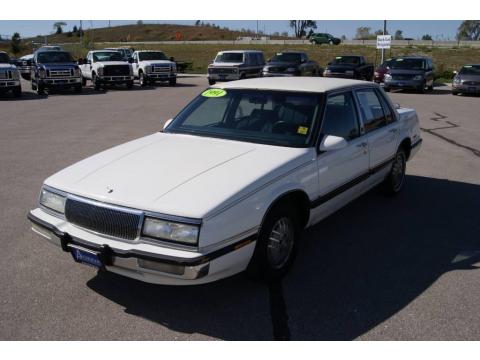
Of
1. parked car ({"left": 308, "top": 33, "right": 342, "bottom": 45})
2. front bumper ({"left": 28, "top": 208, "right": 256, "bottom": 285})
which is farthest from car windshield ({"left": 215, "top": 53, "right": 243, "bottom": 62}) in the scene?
parked car ({"left": 308, "top": 33, "right": 342, "bottom": 45})

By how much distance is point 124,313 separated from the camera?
11.9ft

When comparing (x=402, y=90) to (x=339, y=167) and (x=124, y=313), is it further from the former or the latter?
(x=124, y=313)

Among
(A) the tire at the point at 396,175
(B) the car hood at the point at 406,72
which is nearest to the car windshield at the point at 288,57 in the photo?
(B) the car hood at the point at 406,72

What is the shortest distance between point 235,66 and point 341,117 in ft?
66.7

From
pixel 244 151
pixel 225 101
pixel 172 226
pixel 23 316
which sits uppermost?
pixel 225 101

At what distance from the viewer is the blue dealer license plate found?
3.51 meters

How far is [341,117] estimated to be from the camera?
4.98 meters

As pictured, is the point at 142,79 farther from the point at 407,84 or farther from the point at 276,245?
the point at 276,245

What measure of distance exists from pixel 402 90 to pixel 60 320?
2273 centimetres

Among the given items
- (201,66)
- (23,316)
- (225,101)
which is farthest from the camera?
(201,66)

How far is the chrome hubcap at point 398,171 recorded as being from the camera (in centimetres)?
635

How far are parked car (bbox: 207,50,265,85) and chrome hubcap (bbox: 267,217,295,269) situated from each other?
2122 centimetres

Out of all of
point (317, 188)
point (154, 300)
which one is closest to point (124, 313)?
point (154, 300)

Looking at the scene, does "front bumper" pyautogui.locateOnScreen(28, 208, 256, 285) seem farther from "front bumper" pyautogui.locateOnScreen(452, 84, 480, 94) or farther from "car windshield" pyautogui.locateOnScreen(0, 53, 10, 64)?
"front bumper" pyautogui.locateOnScreen(452, 84, 480, 94)
